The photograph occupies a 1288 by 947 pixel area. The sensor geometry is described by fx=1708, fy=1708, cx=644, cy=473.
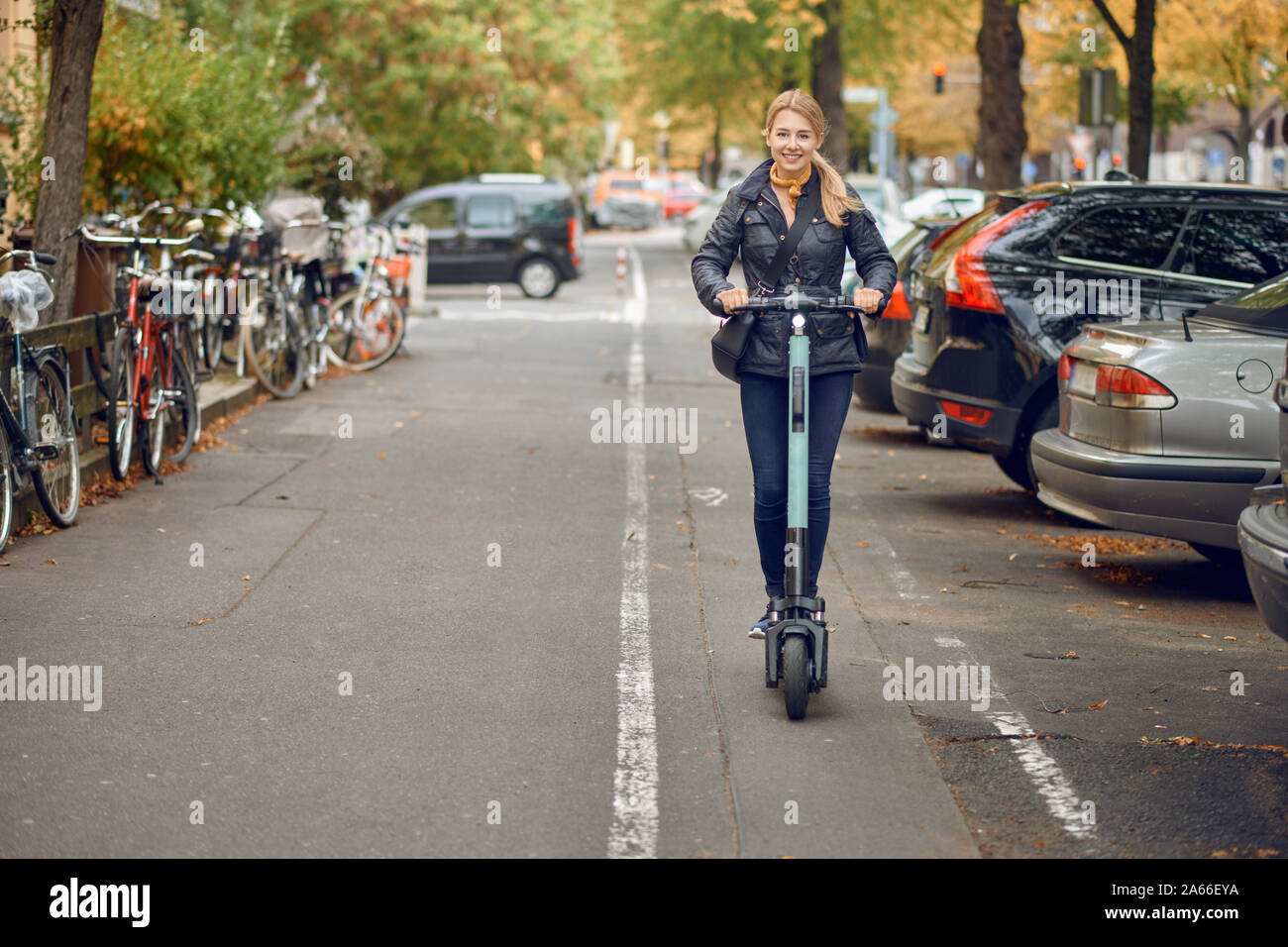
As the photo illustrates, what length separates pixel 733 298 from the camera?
18.4 feet

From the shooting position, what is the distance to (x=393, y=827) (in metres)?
4.49

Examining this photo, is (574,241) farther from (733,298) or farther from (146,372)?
(733,298)

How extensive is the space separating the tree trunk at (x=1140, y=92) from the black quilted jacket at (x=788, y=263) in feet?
37.3

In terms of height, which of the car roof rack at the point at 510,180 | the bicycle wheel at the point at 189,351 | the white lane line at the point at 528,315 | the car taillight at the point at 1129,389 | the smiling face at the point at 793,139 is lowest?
the white lane line at the point at 528,315

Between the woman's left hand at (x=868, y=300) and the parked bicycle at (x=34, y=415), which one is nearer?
the woman's left hand at (x=868, y=300)

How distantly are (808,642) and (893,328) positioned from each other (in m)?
6.72

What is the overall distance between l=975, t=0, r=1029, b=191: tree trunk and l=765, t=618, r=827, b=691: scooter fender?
15424 millimetres

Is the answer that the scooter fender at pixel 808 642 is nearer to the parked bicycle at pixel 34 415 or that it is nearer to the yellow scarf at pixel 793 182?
the yellow scarf at pixel 793 182

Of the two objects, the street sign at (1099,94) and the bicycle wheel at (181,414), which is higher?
Result: the street sign at (1099,94)

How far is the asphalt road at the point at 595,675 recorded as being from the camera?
4578 millimetres

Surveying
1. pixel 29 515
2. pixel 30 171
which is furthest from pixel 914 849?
pixel 30 171

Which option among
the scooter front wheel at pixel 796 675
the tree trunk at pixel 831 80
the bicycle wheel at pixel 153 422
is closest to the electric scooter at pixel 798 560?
the scooter front wheel at pixel 796 675

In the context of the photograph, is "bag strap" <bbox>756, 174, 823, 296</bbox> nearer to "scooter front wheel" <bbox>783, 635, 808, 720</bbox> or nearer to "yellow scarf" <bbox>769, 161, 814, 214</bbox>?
"yellow scarf" <bbox>769, 161, 814, 214</bbox>
